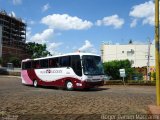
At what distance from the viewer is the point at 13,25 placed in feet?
527

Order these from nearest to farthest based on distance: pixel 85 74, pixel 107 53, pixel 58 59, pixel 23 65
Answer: pixel 85 74
pixel 58 59
pixel 23 65
pixel 107 53

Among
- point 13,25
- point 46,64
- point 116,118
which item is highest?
point 13,25

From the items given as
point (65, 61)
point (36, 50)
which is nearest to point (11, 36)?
point (36, 50)

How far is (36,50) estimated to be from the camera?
469 feet

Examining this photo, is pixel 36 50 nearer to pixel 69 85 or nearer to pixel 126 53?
pixel 126 53

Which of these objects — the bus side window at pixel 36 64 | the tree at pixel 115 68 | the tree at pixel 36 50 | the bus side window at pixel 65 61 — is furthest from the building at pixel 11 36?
the bus side window at pixel 65 61

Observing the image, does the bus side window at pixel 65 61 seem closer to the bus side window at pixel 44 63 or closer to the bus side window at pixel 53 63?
the bus side window at pixel 53 63

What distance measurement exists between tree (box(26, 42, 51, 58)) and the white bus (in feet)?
322

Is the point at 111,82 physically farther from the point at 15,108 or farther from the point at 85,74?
the point at 15,108

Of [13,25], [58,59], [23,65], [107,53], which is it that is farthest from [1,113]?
[13,25]

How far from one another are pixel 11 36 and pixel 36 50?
68.1ft

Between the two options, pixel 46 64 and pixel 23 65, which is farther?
pixel 23 65

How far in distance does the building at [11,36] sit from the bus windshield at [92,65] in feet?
373

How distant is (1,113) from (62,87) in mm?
19268
